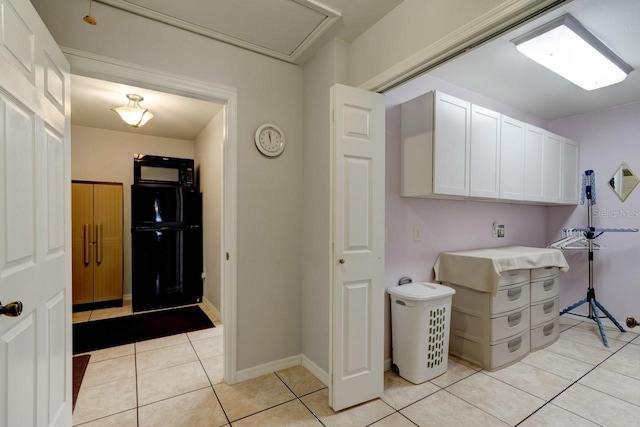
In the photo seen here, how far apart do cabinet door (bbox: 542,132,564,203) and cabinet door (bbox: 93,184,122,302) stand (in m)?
5.41

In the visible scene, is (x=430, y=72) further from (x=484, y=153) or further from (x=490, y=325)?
(x=490, y=325)

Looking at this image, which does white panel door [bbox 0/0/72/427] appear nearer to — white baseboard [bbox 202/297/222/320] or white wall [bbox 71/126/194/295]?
white baseboard [bbox 202/297/222/320]

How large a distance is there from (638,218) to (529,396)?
281 cm

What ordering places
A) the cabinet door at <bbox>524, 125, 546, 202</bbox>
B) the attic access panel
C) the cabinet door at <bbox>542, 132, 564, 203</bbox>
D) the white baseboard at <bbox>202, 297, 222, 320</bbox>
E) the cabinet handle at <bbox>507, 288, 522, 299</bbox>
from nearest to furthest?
the attic access panel < the cabinet handle at <bbox>507, 288, 522, 299</bbox> < the cabinet door at <bbox>524, 125, 546, 202</bbox> < the cabinet door at <bbox>542, 132, 564, 203</bbox> < the white baseboard at <bbox>202, 297, 222, 320</bbox>

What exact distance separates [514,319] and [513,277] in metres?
0.37

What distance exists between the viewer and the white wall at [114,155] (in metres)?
4.29

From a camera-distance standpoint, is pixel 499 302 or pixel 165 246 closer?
pixel 499 302

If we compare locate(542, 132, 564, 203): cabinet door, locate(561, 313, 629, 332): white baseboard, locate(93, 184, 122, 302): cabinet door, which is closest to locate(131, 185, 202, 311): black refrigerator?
locate(93, 184, 122, 302): cabinet door

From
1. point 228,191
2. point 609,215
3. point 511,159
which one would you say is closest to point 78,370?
point 228,191

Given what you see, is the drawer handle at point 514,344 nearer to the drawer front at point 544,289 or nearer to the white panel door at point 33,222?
the drawer front at point 544,289

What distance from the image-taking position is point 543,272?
2.84 metres

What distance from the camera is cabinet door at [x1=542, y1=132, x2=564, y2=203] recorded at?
341cm

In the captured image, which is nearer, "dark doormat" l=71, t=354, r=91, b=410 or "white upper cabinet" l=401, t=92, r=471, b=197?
"dark doormat" l=71, t=354, r=91, b=410

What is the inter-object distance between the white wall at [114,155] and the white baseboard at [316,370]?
3.41 metres
